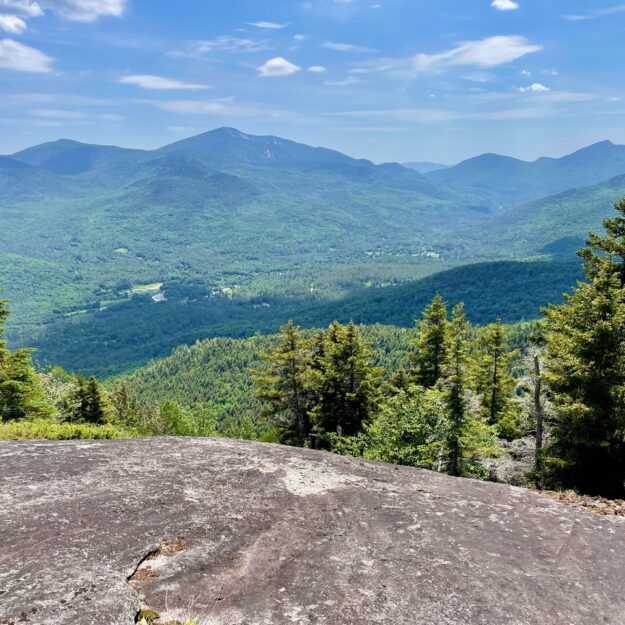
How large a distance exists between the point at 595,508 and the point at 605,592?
4605mm

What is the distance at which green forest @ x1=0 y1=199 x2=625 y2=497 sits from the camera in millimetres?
23500

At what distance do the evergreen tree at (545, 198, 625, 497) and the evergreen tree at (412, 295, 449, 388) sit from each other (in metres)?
15.9

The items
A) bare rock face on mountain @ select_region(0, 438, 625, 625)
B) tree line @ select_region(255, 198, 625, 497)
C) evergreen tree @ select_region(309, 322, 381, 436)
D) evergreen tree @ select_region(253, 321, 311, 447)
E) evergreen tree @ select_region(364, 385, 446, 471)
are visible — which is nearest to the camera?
bare rock face on mountain @ select_region(0, 438, 625, 625)

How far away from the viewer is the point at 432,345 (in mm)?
41938

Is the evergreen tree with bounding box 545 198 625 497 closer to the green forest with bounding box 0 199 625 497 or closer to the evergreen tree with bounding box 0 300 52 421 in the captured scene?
the green forest with bounding box 0 199 625 497

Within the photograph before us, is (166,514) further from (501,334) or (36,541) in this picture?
(501,334)

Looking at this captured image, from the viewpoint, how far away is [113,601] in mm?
8133

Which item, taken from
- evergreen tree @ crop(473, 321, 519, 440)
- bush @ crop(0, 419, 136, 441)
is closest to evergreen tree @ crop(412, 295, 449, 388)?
evergreen tree @ crop(473, 321, 519, 440)

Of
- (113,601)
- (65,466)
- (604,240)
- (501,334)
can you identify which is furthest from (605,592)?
(501,334)

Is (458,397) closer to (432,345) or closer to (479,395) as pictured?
(479,395)

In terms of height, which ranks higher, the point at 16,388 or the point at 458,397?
the point at 458,397

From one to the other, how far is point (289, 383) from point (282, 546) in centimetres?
3143

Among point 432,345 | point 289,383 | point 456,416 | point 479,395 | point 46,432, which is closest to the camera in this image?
point 46,432

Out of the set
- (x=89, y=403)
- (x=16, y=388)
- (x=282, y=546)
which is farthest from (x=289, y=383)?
(x=282, y=546)
